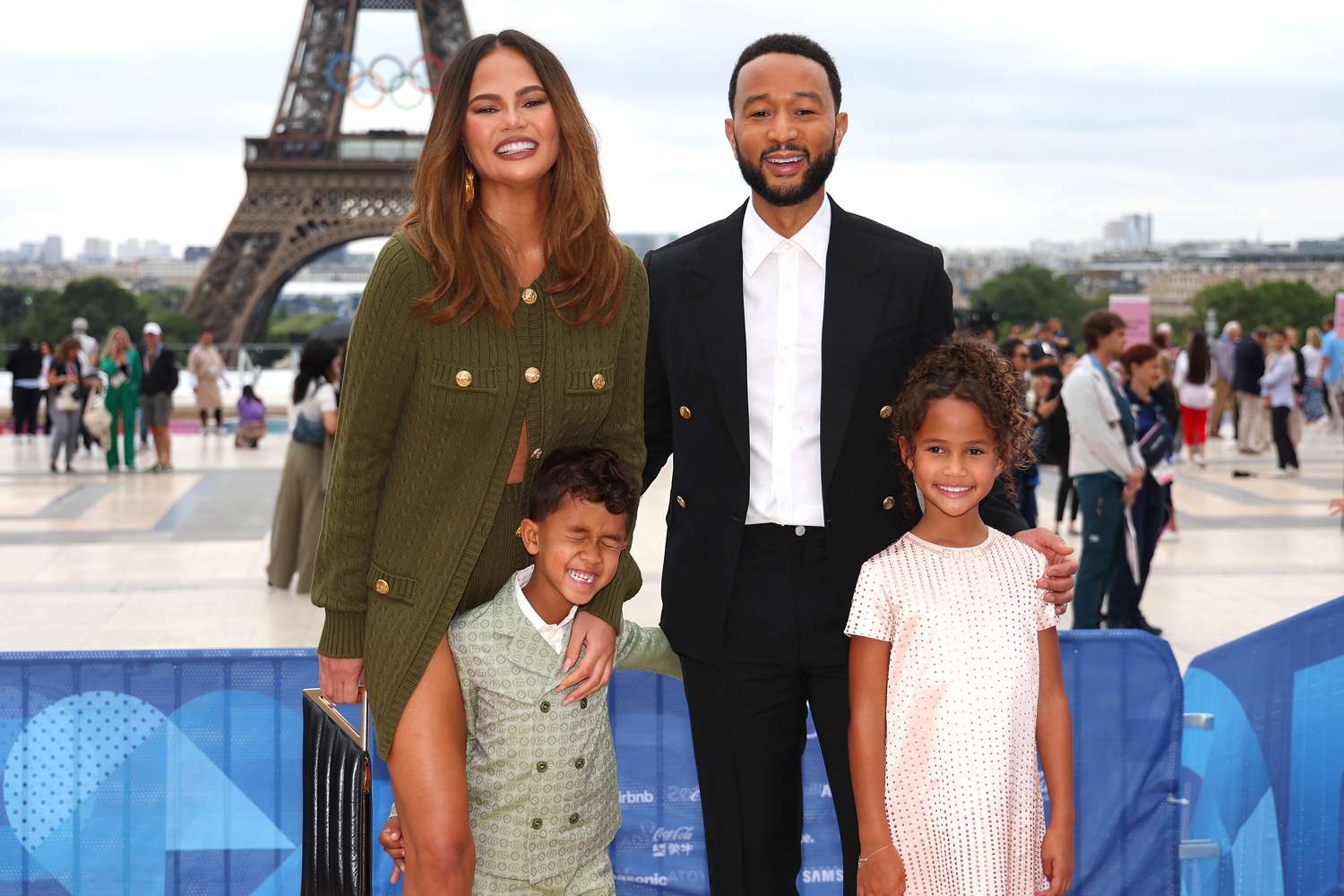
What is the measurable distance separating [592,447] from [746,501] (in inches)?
11.4

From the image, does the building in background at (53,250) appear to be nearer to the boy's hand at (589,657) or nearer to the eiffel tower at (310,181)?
the eiffel tower at (310,181)

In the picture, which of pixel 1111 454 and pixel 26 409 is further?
pixel 26 409

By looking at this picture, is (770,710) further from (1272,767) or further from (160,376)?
(160,376)

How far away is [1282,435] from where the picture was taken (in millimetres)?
14578

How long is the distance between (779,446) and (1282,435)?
527 inches

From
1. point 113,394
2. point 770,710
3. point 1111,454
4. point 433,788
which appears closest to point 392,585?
point 433,788

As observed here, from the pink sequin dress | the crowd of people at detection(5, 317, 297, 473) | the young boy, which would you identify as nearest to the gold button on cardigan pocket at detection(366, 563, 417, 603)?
the young boy

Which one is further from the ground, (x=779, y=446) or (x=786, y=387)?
(x=786, y=387)

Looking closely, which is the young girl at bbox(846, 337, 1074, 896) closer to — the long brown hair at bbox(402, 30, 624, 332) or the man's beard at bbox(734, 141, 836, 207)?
the man's beard at bbox(734, 141, 836, 207)

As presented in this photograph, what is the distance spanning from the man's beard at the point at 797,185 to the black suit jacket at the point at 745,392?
100 millimetres

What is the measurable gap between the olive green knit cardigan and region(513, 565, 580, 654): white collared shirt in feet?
0.38

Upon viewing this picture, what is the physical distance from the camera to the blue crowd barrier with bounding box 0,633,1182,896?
326cm

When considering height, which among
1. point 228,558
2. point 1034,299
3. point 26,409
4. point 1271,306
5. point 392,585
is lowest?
point 228,558

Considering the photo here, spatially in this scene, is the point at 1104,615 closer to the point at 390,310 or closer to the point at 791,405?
the point at 791,405
